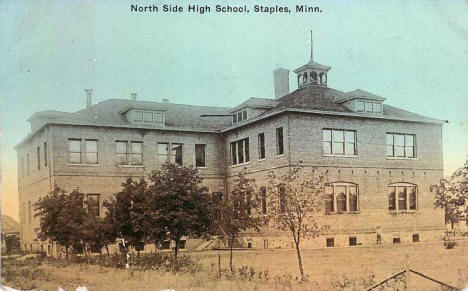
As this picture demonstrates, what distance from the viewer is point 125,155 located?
37.2 ft

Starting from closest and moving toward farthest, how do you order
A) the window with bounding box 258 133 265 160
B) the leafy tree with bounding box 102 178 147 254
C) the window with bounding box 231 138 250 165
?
the leafy tree with bounding box 102 178 147 254, the window with bounding box 231 138 250 165, the window with bounding box 258 133 265 160

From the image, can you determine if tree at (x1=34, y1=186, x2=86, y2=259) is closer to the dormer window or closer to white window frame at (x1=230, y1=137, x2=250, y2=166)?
the dormer window

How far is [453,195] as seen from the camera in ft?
36.5

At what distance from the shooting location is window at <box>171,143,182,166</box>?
450 inches

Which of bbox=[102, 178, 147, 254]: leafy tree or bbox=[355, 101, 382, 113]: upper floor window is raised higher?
bbox=[355, 101, 382, 113]: upper floor window

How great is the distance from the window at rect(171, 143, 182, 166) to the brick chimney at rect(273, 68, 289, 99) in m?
2.27

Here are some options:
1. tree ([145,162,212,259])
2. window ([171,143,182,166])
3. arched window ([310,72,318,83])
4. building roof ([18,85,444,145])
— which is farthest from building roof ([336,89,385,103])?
window ([171,143,182,166])

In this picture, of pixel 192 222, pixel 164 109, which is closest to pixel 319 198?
pixel 192 222

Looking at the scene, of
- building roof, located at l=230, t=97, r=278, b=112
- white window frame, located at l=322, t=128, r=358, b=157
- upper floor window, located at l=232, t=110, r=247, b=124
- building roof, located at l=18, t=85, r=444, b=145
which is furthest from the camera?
white window frame, located at l=322, t=128, r=358, b=157

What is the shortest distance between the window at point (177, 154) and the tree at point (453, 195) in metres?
5.09

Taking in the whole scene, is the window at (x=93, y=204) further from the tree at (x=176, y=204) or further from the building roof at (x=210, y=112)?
the building roof at (x=210, y=112)

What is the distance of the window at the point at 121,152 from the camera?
11219 millimetres

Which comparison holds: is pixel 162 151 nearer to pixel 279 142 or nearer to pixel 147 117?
pixel 147 117

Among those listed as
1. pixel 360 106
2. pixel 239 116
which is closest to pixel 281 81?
pixel 239 116
